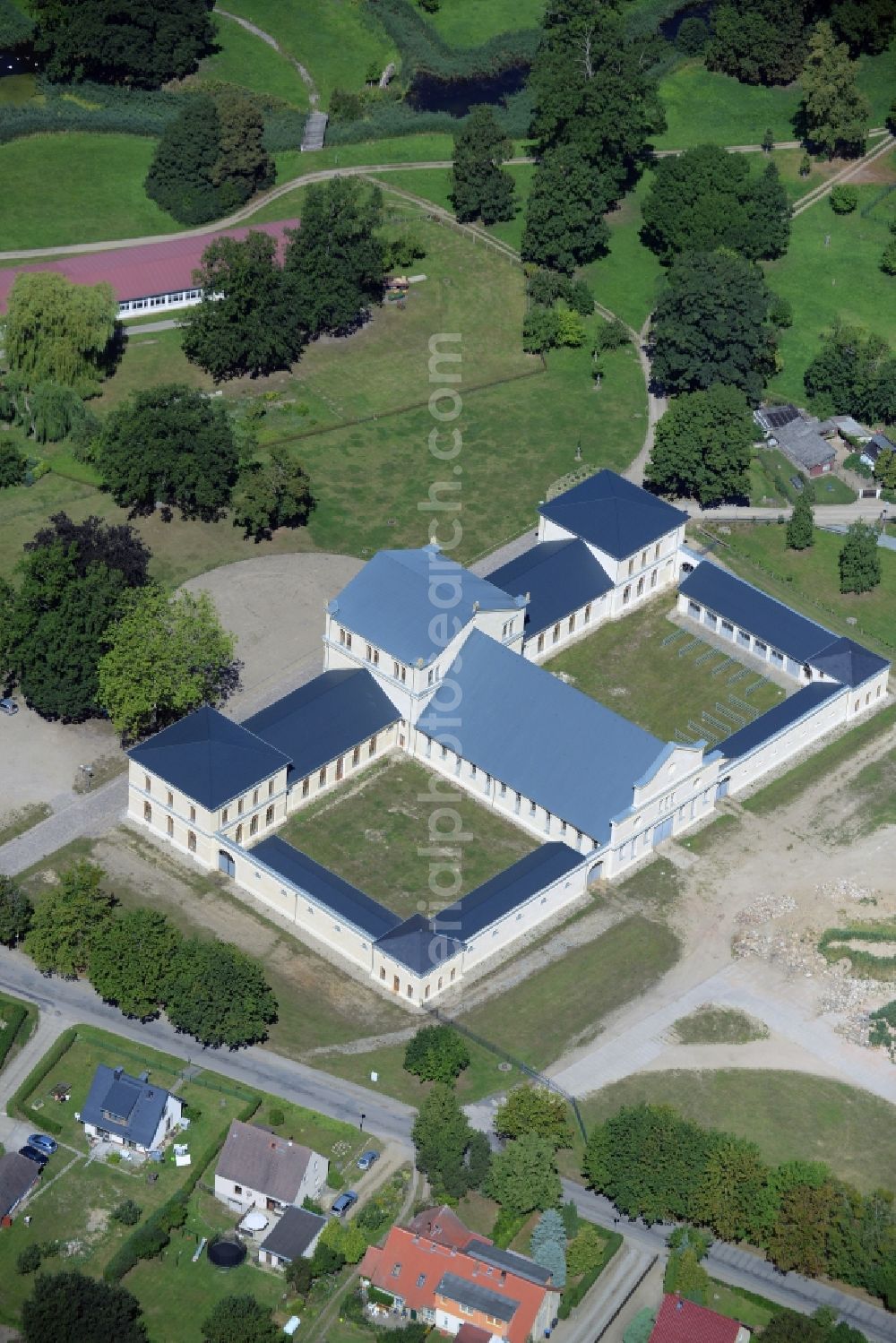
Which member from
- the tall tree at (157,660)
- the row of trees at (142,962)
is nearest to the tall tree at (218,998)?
the row of trees at (142,962)

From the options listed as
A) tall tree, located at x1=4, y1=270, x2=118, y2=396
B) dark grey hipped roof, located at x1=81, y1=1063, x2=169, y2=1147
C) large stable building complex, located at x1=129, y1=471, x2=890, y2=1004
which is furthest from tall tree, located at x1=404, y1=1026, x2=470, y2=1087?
tall tree, located at x1=4, y1=270, x2=118, y2=396

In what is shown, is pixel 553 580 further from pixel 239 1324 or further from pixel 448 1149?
pixel 239 1324

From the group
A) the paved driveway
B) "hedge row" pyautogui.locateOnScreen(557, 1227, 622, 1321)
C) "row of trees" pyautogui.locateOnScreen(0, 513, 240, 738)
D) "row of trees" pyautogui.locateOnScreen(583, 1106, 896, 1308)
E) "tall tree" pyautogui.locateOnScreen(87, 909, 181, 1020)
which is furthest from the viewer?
the paved driveway

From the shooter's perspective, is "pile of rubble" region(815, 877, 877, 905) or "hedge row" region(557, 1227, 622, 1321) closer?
"hedge row" region(557, 1227, 622, 1321)

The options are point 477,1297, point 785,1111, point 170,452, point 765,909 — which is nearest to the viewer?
point 477,1297

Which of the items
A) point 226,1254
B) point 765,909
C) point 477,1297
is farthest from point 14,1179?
point 765,909

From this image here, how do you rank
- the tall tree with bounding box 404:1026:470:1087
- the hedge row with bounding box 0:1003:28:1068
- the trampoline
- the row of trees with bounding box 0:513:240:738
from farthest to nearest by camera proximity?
the row of trees with bounding box 0:513:240:738
the hedge row with bounding box 0:1003:28:1068
the tall tree with bounding box 404:1026:470:1087
the trampoline

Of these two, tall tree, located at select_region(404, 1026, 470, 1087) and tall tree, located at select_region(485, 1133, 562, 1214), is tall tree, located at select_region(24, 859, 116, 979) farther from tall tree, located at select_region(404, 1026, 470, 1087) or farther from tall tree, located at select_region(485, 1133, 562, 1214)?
tall tree, located at select_region(485, 1133, 562, 1214)
